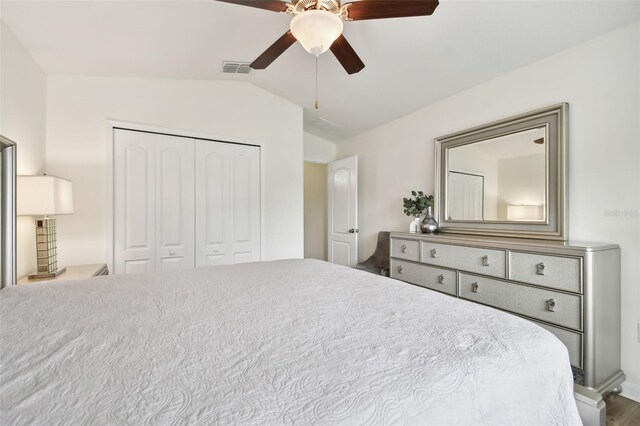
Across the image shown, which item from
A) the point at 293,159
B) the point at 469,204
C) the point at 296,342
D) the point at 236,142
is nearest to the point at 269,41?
the point at 236,142

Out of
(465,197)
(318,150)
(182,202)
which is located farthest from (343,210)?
(182,202)

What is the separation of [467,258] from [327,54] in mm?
2211

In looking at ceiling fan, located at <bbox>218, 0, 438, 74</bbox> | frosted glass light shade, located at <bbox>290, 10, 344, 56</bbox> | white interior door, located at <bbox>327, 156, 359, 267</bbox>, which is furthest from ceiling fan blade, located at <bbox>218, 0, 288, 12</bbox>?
white interior door, located at <bbox>327, 156, 359, 267</bbox>

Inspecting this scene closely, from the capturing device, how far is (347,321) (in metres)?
1.04

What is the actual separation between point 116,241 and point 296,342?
286cm

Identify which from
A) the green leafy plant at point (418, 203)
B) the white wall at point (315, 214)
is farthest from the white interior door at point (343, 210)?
the green leafy plant at point (418, 203)

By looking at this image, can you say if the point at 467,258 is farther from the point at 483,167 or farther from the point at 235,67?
the point at 235,67

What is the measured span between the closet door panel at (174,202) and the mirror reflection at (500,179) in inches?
112

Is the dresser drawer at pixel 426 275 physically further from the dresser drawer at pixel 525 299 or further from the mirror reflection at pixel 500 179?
the mirror reflection at pixel 500 179

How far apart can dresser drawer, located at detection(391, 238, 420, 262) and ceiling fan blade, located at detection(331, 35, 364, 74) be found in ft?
5.65

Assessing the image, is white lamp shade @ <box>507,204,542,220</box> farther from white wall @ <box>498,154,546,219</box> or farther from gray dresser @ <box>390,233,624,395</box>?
gray dresser @ <box>390,233,624,395</box>

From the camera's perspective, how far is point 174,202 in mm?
3254

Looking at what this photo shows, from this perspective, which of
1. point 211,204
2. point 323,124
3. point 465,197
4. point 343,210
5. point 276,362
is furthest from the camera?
point 343,210

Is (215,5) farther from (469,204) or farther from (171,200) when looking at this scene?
(469,204)
